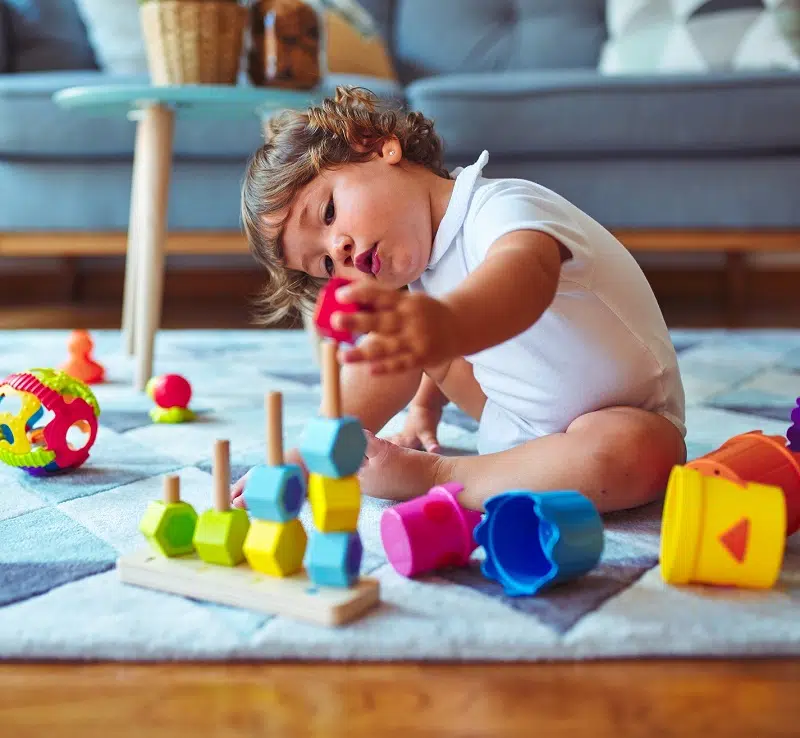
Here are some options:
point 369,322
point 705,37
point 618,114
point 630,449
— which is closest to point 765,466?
point 630,449

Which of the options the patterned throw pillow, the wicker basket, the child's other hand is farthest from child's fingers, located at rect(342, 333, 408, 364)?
the patterned throw pillow

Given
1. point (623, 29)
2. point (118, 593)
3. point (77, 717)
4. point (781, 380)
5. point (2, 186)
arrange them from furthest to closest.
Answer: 1. point (623, 29)
2. point (2, 186)
3. point (781, 380)
4. point (118, 593)
5. point (77, 717)

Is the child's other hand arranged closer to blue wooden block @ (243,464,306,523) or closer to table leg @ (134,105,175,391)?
blue wooden block @ (243,464,306,523)

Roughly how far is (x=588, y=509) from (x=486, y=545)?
0.07 metres

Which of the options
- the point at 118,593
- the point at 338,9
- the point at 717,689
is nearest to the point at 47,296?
the point at 338,9

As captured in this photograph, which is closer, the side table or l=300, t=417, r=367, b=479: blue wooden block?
l=300, t=417, r=367, b=479: blue wooden block

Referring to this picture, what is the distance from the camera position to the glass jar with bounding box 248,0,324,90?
1433 millimetres

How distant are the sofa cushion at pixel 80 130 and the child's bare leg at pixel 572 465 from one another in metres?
1.16

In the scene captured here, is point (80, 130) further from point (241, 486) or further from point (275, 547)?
point (275, 547)

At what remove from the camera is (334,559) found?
557 millimetres

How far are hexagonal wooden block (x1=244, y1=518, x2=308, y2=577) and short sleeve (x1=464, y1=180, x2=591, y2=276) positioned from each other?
0.84 ft

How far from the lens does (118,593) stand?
60 cm

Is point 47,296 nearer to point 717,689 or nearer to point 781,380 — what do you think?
point 781,380

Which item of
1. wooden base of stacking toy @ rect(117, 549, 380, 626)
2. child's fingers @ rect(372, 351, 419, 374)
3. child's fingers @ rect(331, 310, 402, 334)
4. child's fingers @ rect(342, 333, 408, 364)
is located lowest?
wooden base of stacking toy @ rect(117, 549, 380, 626)
